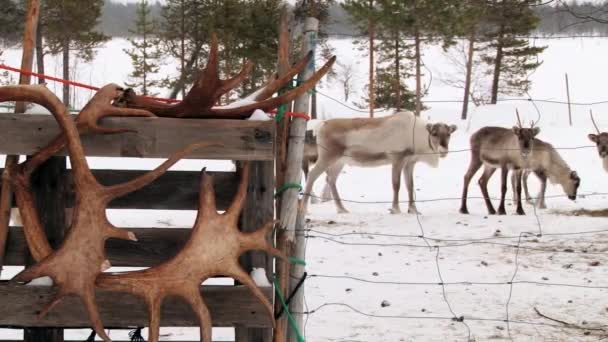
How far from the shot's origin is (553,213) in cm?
1078

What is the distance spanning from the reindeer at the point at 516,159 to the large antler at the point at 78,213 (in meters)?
9.35

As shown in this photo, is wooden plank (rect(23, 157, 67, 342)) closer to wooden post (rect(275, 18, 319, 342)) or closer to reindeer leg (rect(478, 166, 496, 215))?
wooden post (rect(275, 18, 319, 342))

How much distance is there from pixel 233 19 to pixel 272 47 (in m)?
2.16

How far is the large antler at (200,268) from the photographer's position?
220cm

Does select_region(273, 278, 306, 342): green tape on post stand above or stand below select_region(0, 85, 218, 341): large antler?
below

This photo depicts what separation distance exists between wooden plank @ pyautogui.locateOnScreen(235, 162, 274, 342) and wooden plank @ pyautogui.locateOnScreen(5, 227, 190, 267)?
41cm

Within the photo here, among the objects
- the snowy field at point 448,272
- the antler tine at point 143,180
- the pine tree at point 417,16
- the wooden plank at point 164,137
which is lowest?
the snowy field at point 448,272

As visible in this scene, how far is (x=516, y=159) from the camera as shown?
38.2 ft

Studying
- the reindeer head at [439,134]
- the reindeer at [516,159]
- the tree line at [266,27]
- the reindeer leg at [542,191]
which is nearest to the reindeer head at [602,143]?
the reindeer at [516,159]

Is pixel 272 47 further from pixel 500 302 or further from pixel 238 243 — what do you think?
pixel 238 243

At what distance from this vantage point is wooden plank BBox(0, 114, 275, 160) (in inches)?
93.2

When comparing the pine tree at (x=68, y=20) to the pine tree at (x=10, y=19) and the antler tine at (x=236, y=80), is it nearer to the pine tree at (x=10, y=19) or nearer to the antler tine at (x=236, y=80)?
the pine tree at (x=10, y=19)

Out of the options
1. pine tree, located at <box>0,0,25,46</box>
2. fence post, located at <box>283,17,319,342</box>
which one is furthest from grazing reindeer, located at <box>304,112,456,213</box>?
pine tree, located at <box>0,0,25,46</box>

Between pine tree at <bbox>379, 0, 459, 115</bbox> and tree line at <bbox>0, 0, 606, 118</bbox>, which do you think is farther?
pine tree at <bbox>379, 0, 459, 115</bbox>
